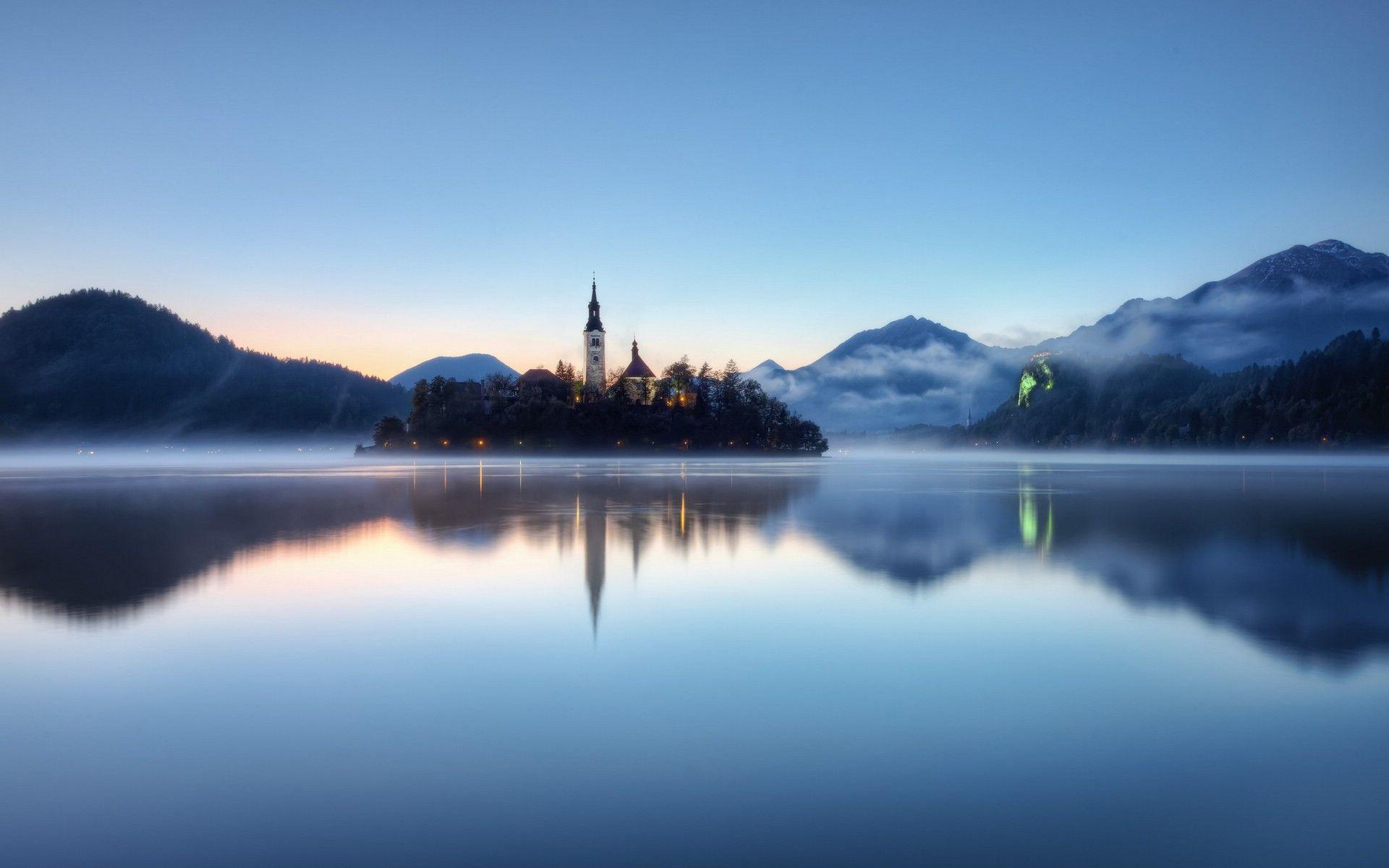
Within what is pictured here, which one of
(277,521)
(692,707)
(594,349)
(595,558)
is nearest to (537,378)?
(594,349)

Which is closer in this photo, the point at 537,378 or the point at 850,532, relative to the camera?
the point at 850,532

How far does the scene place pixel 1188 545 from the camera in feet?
56.3

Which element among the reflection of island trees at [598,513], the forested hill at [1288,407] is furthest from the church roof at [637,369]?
the reflection of island trees at [598,513]

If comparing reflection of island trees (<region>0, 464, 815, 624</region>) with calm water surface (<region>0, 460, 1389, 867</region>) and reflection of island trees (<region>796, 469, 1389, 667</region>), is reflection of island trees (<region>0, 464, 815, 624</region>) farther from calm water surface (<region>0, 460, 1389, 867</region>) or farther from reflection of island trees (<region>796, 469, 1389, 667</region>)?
reflection of island trees (<region>796, 469, 1389, 667</region>)

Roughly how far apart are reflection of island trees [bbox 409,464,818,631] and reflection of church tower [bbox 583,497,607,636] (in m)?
0.02

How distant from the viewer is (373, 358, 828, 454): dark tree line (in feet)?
406

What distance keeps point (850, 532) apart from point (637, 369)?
144197mm

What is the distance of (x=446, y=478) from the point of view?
50938 millimetres

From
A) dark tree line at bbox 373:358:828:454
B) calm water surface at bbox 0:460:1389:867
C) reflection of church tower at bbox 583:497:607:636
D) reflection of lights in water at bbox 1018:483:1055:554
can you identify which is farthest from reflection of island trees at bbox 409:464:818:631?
dark tree line at bbox 373:358:828:454

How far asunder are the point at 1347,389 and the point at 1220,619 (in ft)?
504

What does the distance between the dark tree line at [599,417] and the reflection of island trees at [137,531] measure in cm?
8337

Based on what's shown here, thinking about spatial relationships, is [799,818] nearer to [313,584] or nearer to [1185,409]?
[313,584]

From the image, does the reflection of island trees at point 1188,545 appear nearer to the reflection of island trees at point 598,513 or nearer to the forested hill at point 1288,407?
the reflection of island trees at point 598,513

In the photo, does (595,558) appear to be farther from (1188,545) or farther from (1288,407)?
(1288,407)
